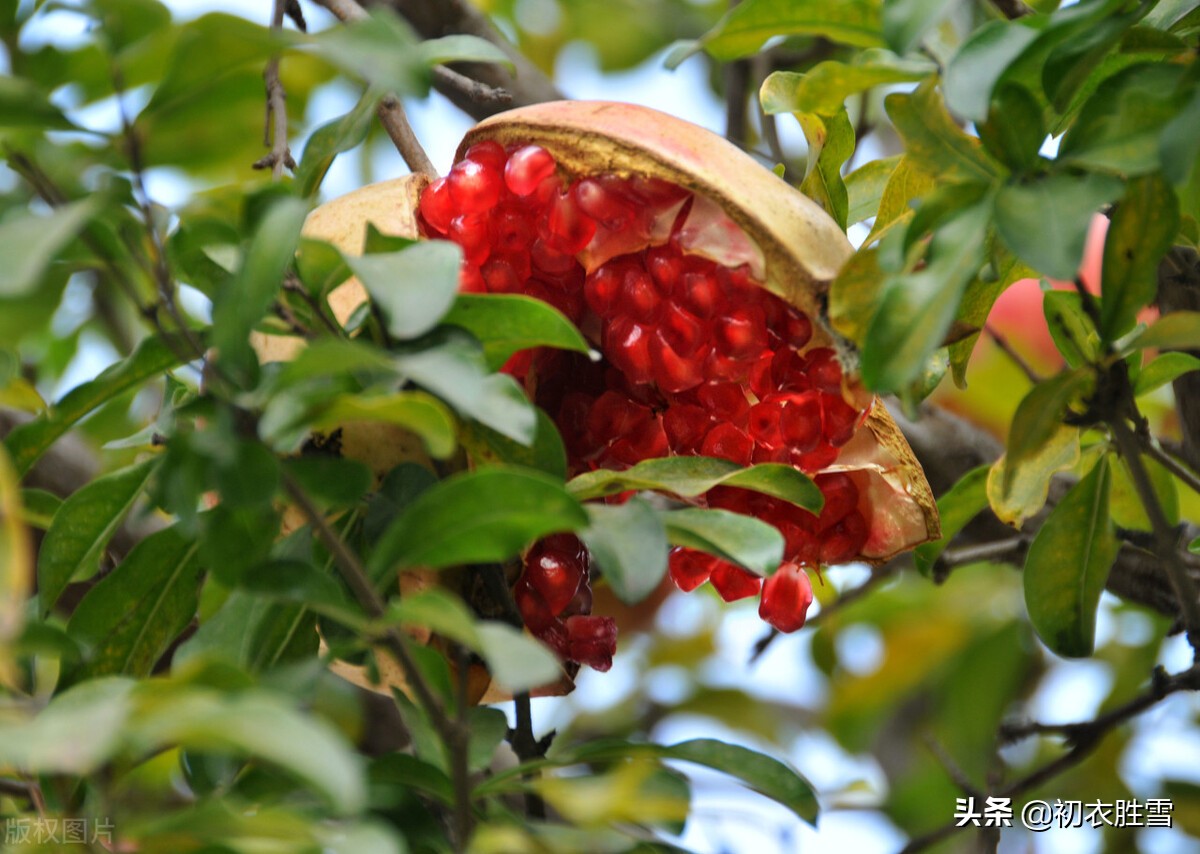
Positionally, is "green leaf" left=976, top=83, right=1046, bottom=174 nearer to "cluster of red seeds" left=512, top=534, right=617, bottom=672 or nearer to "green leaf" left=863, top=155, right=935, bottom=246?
"green leaf" left=863, top=155, right=935, bottom=246

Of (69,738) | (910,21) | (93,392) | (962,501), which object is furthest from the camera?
(962,501)

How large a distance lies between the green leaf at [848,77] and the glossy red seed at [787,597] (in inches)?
12.7

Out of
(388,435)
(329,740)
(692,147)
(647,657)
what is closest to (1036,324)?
(647,657)

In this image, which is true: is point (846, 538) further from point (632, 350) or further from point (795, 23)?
point (795, 23)

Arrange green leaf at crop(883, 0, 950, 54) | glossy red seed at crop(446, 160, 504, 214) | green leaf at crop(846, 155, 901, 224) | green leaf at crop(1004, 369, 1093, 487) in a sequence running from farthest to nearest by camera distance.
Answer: green leaf at crop(846, 155, 901, 224) < glossy red seed at crop(446, 160, 504, 214) < green leaf at crop(1004, 369, 1093, 487) < green leaf at crop(883, 0, 950, 54)

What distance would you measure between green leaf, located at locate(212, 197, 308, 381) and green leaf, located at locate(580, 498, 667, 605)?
0.18m

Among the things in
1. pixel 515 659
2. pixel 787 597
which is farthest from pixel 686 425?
pixel 515 659

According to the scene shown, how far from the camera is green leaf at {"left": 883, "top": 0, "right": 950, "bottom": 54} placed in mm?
718

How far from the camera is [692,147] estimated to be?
889 millimetres

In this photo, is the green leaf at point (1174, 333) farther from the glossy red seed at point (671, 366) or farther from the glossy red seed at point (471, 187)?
the glossy red seed at point (471, 187)

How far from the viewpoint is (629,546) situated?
2.26 feet

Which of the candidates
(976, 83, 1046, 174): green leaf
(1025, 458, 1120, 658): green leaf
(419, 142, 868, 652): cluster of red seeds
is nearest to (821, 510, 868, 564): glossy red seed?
(419, 142, 868, 652): cluster of red seeds

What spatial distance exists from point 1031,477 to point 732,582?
0.73 feet

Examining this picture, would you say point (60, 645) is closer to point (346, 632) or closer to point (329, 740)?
point (346, 632)
